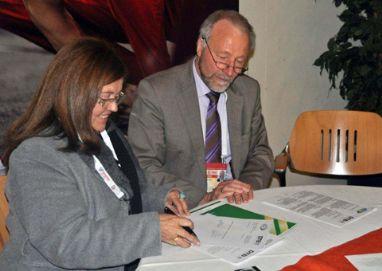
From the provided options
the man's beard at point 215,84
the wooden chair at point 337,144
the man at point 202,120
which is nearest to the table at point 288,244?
the man at point 202,120

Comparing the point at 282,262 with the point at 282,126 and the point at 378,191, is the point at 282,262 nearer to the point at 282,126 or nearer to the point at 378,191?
the point at 378,191

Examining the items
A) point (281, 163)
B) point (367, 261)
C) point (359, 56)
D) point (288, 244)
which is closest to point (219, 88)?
point (281, 163)

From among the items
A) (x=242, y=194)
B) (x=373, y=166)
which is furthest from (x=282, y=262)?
(x=373, y=166)

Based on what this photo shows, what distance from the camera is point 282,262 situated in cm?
150

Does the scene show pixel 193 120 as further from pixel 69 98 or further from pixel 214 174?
pixel 69 98

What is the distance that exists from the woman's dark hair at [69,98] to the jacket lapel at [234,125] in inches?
46.9

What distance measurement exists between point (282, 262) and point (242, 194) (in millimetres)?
632

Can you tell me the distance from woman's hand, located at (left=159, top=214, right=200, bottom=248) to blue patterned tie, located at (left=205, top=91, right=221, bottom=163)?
112cm

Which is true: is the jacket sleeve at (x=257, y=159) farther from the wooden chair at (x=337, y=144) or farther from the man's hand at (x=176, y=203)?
the man's hand at (x=176, y=203)

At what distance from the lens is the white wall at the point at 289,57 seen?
3770 millimetres

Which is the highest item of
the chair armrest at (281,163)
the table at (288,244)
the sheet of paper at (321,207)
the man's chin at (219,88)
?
the man's chin at (219,88)

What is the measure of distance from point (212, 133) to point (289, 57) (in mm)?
1532

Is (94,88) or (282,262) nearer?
(282,262)

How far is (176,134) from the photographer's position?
2654mm
